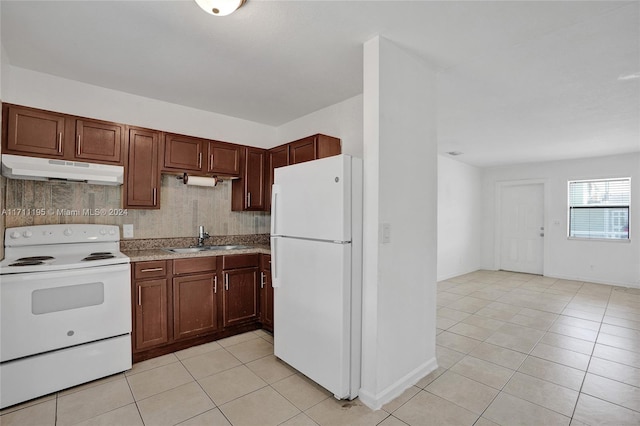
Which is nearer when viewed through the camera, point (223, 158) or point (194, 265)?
point (194, 265)

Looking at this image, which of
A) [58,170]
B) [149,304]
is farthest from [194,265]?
[58,170]

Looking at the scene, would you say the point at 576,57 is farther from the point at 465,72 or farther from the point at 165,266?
the point at 165,266

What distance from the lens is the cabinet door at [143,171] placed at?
2914mm

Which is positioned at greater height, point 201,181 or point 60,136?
point 60,136

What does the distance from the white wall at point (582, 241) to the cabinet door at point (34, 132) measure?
7.75m

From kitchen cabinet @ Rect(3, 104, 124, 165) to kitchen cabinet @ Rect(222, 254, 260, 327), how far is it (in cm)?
144

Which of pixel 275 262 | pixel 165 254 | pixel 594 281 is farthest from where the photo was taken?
pixel 594 281

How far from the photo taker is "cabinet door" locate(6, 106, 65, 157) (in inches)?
94.0

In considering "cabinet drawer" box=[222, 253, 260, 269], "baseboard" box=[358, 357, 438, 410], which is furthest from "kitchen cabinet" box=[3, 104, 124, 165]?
"baseboard" box=[358, 357, 438, 410]

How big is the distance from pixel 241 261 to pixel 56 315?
1.50m

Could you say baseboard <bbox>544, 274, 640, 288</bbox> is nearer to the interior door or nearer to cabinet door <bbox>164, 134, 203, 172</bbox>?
the interior door

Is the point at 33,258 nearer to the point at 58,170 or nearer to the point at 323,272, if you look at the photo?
the point at 58,170

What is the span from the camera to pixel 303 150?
131 inches

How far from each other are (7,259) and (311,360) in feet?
8.19
